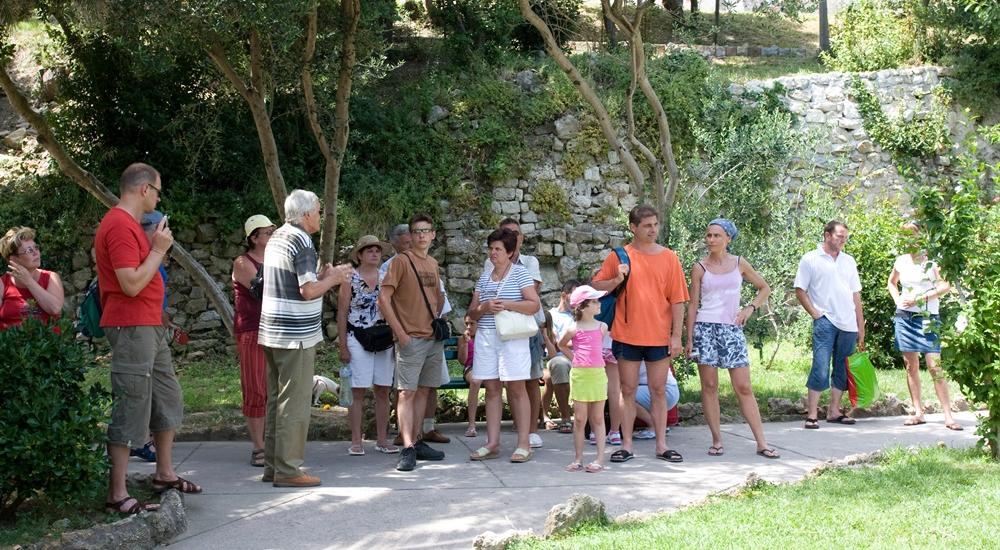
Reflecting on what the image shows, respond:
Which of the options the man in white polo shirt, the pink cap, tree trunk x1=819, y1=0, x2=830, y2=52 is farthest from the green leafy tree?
tree trunk x1=819, y1=0, x2=830, y2=52

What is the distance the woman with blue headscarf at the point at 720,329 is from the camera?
6.73 m

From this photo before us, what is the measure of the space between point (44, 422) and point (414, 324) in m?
2.68

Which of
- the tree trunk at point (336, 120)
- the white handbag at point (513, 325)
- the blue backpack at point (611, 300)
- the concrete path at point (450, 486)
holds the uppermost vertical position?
the tree trunk at point (336, 120)

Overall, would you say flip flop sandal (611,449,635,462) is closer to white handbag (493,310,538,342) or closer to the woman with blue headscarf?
the woman with blue headscarf

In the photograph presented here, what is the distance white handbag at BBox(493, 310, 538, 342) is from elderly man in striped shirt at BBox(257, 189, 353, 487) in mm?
1332

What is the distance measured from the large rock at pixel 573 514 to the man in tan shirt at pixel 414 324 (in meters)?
1.97

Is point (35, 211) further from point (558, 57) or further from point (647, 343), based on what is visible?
point (647, 343)

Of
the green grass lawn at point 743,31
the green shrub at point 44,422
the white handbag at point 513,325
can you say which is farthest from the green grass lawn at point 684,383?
the green grass lawn at point 743,31

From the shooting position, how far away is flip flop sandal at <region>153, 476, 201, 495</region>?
5.32 meters

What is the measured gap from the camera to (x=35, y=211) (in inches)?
494

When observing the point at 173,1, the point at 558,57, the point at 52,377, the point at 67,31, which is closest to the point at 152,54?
the point at 173,1

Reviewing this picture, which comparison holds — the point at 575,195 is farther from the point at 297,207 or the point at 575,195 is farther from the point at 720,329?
the point at 297,207

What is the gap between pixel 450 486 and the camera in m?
5.77

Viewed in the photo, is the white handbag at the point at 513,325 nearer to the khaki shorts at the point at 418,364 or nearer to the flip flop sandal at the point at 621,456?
the khaki shorts at the point at 418,364
